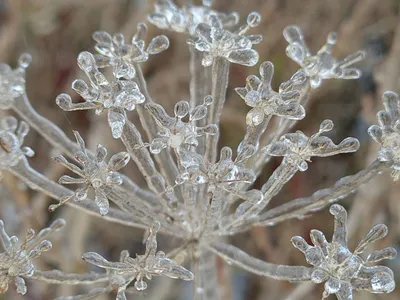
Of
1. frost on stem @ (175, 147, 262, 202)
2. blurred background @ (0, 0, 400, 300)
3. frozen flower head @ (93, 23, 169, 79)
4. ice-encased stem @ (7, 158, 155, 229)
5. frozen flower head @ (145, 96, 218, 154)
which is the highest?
blurred background @ (0, 0, 400, 300)

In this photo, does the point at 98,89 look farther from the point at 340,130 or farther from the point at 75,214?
the point at 340,130

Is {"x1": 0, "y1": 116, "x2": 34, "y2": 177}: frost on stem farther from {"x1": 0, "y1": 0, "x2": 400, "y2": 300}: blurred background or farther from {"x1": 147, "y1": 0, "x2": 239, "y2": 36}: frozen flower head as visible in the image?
{"x1": 0, "y1": 0, "x2": 400, "y2": 300}: blurred background

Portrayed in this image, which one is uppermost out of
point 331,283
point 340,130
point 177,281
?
point 340,130

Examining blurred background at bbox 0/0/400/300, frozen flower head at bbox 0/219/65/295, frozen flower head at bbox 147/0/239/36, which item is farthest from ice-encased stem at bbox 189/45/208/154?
blurred background at bbox 0/0/400/300

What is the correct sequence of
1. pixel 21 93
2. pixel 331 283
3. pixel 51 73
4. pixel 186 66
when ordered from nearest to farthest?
pixel 331 283, pixel 21 93, pixel 186 66, pixel 51 73

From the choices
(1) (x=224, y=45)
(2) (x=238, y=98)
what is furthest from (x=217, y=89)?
(2) (x=238, y=98)

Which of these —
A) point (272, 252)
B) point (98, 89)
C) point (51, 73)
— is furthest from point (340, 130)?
point (98, 89)

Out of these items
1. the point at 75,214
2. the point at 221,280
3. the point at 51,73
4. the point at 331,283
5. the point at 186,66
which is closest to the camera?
the point at 331,283
